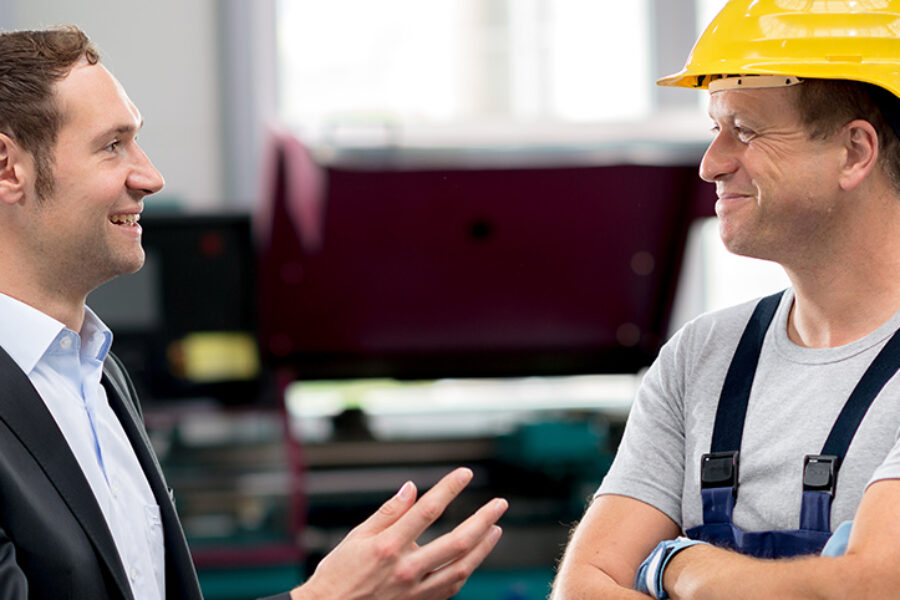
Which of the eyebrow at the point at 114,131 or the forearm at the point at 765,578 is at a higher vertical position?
the eyebrow at the point at 114,131

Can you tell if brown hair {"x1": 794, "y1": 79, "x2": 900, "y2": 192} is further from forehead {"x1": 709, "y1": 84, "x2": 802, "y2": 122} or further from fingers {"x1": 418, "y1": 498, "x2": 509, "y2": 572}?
fingers {"x1": 418, "y1": 498, "x2": 509, "y2": 572}

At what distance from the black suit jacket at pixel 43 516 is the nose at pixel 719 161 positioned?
87cm

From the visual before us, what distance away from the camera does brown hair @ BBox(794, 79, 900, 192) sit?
1.46 meters

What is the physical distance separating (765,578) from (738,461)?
193 millimetres

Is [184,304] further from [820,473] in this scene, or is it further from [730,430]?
[820,473]

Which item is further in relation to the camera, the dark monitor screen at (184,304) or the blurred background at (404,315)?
the dark monitor screen at (184,304)

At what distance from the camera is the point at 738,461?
4.73ft

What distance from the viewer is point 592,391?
3.56 meters

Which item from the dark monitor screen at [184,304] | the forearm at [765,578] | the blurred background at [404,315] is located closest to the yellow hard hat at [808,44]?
the forearm at [765,578]

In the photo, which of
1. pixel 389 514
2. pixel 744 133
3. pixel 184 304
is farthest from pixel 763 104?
pixel 184 304

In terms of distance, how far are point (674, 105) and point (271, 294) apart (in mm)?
2321

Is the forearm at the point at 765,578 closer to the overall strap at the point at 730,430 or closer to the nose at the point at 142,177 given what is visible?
the overall strap at the point at 730,430

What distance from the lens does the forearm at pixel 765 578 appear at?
1.23 m

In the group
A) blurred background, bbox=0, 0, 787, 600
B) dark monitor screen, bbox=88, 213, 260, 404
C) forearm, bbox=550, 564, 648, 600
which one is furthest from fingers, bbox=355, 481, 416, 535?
dark monitor screen, bbox=88, 213, 260, 404
